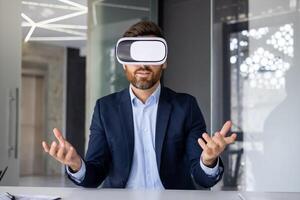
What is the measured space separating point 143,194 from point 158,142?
31 cm

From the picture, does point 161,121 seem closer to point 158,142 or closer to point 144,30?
point 158,142

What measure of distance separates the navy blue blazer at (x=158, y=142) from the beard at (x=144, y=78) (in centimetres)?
18

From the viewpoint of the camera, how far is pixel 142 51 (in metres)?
1.10

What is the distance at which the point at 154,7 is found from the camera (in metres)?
5.20

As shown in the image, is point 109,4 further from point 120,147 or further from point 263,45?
point 120,147

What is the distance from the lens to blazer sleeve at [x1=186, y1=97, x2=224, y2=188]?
1.56 m

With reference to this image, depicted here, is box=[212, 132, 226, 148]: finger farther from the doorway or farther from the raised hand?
the doorway

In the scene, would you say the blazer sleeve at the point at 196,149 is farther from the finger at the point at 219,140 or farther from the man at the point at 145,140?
the finger at the point at 219,140

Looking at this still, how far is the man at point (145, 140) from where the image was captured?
1.66 meters

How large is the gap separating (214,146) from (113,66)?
3.43 metres

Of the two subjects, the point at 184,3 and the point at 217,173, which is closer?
the point at 217,173

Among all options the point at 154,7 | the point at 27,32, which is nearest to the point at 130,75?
the point at 154,7

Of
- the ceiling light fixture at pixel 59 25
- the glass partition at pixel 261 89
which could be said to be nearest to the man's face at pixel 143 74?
the glass partition at pixel 261 89

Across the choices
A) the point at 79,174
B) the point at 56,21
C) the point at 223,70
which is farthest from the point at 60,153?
the point at 56,21
